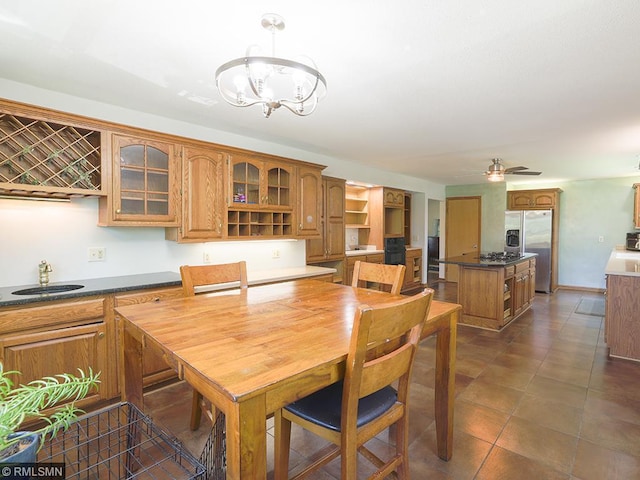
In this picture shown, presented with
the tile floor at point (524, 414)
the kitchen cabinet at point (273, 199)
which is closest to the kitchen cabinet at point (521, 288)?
the tile floor at point (524, 414)

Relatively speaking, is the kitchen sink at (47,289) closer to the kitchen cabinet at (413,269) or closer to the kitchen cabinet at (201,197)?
the kitchen cabinet at (201,197)

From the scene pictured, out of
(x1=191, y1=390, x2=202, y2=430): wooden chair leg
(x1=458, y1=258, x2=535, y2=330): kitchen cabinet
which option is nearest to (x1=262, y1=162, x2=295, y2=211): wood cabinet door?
(x1=191, y1=390, x2=202, y2=430): wooden chair leg

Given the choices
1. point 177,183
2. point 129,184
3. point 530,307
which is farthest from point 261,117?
point 530,307

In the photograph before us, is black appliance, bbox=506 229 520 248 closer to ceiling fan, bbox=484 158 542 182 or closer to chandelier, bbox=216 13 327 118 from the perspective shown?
ceiling fan, bbox=484 158 542 182

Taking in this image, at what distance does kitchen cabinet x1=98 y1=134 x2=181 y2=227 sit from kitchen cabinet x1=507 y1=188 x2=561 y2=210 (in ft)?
22.3

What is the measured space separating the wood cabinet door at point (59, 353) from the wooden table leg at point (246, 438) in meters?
1.93

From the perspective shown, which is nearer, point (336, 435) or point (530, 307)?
point (336, 435)

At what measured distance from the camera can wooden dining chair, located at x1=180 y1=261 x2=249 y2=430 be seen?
2.11 metres

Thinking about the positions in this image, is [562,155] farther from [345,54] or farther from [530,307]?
[345,54]

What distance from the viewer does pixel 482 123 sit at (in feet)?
10.5

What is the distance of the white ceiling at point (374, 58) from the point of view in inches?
62.3

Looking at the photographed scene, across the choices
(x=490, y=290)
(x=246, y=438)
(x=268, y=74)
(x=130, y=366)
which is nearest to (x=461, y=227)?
(x=490, y=290)

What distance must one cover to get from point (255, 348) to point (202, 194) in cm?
221

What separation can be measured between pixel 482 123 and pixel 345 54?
1.85 metres
